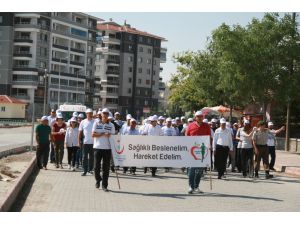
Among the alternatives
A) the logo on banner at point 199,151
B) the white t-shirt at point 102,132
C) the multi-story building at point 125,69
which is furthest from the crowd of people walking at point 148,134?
the multi-story building at point 125,69

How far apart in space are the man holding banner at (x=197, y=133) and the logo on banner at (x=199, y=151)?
0.32 meters

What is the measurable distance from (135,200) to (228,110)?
34.3 metres

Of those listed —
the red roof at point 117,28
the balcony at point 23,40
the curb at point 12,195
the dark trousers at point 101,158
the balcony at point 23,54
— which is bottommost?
the curb at point 12,195

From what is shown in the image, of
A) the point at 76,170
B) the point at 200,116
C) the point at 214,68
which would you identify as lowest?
the point at 76,170

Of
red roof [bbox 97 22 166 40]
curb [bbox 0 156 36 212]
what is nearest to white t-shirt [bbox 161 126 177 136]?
curb [bbox 0 156 36 212]

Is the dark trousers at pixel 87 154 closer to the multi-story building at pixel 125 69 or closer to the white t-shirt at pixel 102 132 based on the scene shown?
the white t-shirt at pixel 102 132

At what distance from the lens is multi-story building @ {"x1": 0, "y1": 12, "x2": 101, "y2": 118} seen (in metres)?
97.9

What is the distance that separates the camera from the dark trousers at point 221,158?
58.3 feet

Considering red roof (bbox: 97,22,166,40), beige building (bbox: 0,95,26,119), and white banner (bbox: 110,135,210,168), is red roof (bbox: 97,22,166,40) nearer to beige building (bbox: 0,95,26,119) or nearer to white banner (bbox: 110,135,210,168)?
beige building (bbox: 0,95,26,119)

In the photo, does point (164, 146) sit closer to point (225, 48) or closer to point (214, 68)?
point (225, 48)

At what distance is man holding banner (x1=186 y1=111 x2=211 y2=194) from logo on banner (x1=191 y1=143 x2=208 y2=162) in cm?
32

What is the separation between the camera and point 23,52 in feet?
323

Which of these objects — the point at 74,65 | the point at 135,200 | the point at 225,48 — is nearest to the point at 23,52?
the point at 74,65

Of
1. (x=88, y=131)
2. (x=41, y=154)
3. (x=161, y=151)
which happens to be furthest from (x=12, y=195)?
(x=41, y=154)
